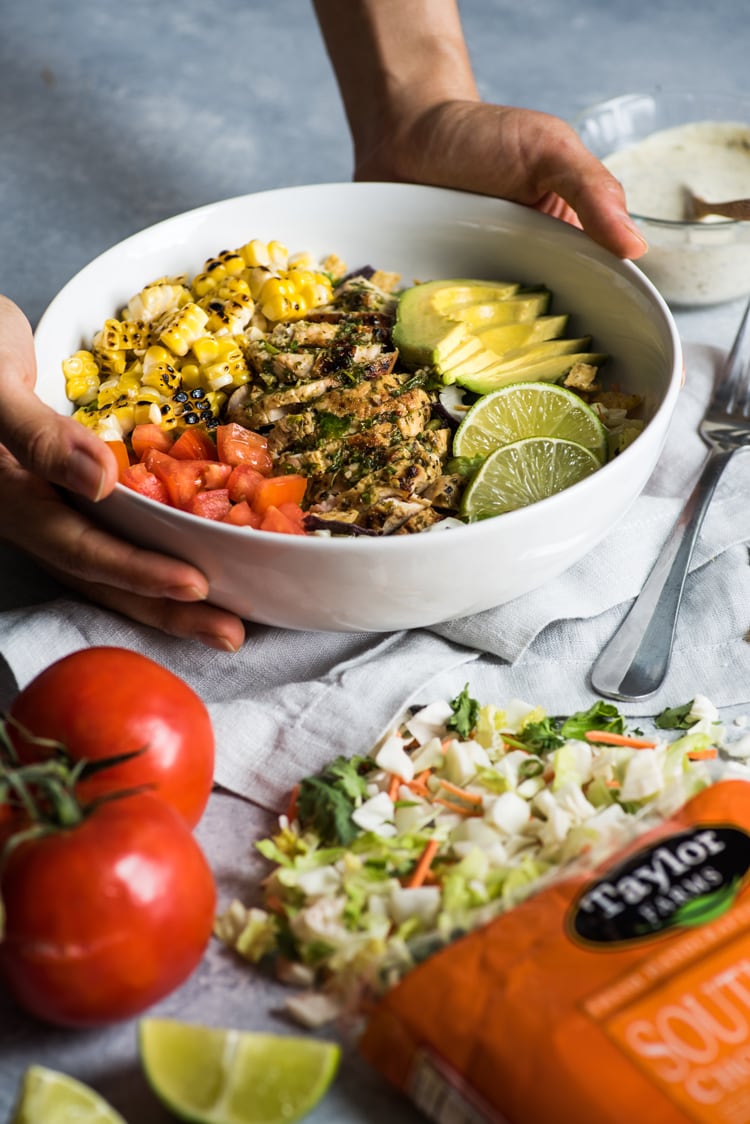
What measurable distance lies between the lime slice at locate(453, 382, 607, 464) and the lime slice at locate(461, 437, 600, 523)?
0.10 m

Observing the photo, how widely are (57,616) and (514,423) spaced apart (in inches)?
42.4

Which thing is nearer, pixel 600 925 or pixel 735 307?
pixel 600 925

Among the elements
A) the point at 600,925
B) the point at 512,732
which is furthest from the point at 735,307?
the point at 600,925

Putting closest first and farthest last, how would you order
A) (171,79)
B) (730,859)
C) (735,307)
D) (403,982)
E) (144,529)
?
(403,982) → (730,859) → (144,529) → (735,307) → (171,79)

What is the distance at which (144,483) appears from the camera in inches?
96.5

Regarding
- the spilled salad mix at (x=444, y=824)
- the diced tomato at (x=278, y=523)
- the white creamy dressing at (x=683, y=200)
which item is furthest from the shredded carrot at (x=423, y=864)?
the white creamy dressing at (x=683, y=200)

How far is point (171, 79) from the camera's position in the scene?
4777mm

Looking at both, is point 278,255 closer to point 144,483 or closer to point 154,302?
point 154,302

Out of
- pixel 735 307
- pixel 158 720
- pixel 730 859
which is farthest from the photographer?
pixel 735 307

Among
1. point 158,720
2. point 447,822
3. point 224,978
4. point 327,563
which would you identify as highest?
point 327,563

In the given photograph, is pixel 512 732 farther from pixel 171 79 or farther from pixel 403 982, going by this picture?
pixel 171 79

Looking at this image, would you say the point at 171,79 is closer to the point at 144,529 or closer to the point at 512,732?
the point at 144,529

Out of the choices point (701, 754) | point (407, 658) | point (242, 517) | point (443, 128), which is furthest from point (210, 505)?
point (443, 128)

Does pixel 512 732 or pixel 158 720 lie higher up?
pixel 158 720
